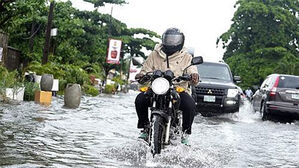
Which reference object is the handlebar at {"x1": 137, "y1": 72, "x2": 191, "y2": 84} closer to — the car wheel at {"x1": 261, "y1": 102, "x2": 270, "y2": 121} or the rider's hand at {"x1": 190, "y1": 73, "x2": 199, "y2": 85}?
the rider's hand at {"x1": 190, "y1": 73, "x2": 199, "y2": 85}

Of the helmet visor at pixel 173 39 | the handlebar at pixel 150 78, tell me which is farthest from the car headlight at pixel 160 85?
the helmet visor at pixel 173 39

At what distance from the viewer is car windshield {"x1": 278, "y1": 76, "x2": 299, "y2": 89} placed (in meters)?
16.9

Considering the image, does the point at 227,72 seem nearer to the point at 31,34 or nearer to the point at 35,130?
the point at 35,130

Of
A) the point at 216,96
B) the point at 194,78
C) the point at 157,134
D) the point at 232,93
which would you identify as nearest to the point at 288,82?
the point at 232,93

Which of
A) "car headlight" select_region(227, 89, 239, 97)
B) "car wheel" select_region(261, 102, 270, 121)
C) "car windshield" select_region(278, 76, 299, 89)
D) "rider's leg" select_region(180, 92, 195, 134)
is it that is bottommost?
"car wheel" select_region(261, 102, 270, 121)

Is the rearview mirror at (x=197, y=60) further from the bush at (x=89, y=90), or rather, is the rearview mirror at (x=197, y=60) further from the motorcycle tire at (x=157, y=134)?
the bush at (x=89, y=90)

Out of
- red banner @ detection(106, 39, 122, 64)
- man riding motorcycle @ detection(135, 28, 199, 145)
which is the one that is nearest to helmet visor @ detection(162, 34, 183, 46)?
man riding motorcycle @ detection(135, 28, 199, 145)

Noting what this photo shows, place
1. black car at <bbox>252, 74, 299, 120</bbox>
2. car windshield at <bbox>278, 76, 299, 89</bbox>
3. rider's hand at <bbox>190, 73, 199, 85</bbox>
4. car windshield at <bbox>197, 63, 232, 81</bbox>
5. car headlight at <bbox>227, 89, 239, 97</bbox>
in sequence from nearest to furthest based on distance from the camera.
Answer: rider's hand at <bbox>190, 73, 199, 85</bbox>
car headlight at <bbox>227, 89, 239, 97</bbox>
black car at <bbox>252, 74, 299, 120</bbox>
car windshield at <bbox>278, 76, 299, 89</bbox>
car windshield at <bbox>197, 63, 232, 81</bbox>

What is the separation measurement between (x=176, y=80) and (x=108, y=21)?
4717 centimetres

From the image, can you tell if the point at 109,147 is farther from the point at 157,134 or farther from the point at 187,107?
the point at 157,134

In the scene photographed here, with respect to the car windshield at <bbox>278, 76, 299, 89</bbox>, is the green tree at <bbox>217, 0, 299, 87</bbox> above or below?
above

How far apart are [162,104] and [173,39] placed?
1.10m

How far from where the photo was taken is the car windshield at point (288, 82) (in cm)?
1689

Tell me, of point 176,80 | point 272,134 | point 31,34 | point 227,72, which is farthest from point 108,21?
point 176,80
